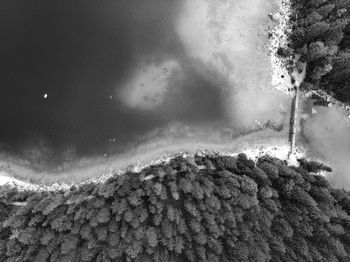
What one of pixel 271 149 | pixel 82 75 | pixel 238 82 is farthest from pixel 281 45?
pixel 82 75

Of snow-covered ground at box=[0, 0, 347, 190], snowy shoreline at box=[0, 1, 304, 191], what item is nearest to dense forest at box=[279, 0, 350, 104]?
snowy shoreline at box=[0, 1, 304, 191]

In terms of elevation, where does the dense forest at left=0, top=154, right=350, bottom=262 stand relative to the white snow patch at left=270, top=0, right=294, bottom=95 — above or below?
below

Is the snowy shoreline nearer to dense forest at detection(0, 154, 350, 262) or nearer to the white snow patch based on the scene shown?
the white snow patch

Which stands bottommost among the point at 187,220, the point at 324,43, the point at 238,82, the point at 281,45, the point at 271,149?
the point at 187,220

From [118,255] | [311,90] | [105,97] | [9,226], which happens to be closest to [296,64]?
[311,90]

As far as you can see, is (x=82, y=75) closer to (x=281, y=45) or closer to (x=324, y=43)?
(x=281, y=45)

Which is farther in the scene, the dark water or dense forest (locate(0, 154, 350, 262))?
the dark water
